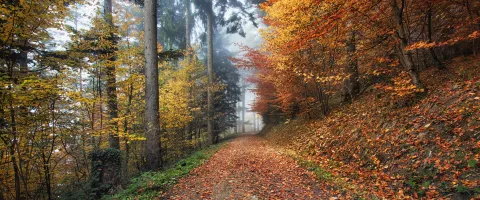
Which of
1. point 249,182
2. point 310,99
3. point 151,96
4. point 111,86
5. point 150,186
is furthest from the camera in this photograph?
point 310,99

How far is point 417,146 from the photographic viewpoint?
14.0ft

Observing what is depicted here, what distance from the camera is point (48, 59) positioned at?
523 cm

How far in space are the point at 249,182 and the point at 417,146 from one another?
12.2 feet

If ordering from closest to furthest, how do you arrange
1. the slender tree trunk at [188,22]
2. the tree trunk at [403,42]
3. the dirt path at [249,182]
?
the dirt path at [249,182] < the tree trunk at [403,42] < the slender tree trunk at [188,22]

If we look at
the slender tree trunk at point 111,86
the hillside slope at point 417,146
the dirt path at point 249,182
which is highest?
the slender tree trunk at point 111,86

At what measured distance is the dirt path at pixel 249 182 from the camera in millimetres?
4309

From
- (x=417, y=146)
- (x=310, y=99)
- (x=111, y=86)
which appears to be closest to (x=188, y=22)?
(x=111, y=86)

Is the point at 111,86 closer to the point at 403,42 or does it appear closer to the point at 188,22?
the point at 403,42

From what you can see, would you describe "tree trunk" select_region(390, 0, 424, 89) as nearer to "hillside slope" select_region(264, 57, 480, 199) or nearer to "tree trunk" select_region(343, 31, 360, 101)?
"hillside slope" select_region(264, 57, 480, 199)

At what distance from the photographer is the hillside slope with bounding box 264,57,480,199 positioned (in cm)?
342

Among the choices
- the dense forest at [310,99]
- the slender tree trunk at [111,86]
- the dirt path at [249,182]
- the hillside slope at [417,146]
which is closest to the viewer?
the hillside slope at [417,146]

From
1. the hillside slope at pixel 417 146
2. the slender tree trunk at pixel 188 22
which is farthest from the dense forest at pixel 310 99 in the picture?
the slender tree trunk at pixel 188 22

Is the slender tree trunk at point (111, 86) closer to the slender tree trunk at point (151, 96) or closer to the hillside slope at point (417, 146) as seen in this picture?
the slender tree trunk at point (151, 96)

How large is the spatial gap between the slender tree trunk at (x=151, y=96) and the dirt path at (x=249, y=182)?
1.43 meters
